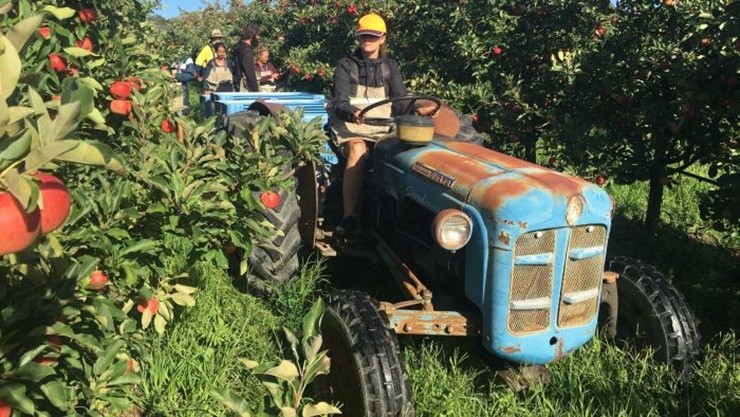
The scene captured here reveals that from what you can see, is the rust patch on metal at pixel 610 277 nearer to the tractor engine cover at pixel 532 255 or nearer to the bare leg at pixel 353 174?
the tractor engine cover at pixel 532 255

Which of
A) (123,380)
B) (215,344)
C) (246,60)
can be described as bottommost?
(215,344)

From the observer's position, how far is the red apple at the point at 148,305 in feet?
8.64

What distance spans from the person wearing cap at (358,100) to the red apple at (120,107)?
1.28m

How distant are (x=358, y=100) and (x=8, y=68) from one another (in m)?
3.44

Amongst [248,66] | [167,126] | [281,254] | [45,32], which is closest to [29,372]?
[45,32]

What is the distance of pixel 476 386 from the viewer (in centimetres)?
305

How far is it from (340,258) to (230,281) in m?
0.76

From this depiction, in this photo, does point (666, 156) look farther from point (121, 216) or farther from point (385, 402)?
point (121, 216)

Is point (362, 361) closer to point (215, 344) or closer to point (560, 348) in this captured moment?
point (560, 348)

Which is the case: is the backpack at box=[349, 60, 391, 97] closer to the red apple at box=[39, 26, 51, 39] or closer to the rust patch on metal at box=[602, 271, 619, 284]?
the rust patch on metal at box=[602, 271, 619, 284]

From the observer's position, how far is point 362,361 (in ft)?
7.86

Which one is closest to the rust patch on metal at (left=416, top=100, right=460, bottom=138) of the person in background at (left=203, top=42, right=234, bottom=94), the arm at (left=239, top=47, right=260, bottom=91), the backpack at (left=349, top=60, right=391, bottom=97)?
the backpack at (left=349, top=60, right=391, bottom=97)

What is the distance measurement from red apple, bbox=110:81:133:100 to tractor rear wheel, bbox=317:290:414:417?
1248 millimetres

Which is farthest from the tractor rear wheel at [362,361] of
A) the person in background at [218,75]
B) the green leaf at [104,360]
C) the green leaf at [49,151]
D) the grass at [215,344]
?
the person in background at [218,75]
